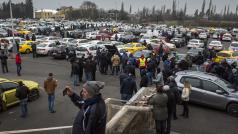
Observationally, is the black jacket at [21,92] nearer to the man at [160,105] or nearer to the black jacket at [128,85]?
the black jacket at [128,85]

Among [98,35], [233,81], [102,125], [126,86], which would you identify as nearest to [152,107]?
[126,86]

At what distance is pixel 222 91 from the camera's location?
1248cm

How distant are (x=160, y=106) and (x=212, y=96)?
200 inches

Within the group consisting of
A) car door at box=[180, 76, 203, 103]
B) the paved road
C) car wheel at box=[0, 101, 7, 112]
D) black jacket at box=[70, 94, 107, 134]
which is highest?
black jacket at box=[70, 94, 107, 134]

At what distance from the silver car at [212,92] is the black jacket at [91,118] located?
30.3ft

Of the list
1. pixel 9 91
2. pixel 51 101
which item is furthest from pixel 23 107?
pixel 9 91

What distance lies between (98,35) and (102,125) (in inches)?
1665

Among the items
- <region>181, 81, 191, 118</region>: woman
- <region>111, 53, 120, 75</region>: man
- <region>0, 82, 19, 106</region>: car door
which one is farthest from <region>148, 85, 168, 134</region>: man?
<region>111, 53, 120, 75</region>: man

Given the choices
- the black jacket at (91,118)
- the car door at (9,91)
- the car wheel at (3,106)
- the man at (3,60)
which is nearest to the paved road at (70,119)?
the car wheel at (3,106)

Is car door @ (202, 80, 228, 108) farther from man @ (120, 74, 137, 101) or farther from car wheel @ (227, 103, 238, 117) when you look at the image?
man @ (120, 74, 137, 101)

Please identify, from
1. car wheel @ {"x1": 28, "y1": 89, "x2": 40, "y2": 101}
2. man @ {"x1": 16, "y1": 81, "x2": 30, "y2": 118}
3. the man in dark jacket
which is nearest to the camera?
man @ {"x1": 16, "y1": 81, "x2": 30, "y2": 118}

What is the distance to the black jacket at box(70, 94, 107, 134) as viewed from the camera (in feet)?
13.8

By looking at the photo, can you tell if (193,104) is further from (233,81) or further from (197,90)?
(233,81)

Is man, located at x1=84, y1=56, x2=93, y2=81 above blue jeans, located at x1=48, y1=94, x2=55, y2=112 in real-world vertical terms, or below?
above
